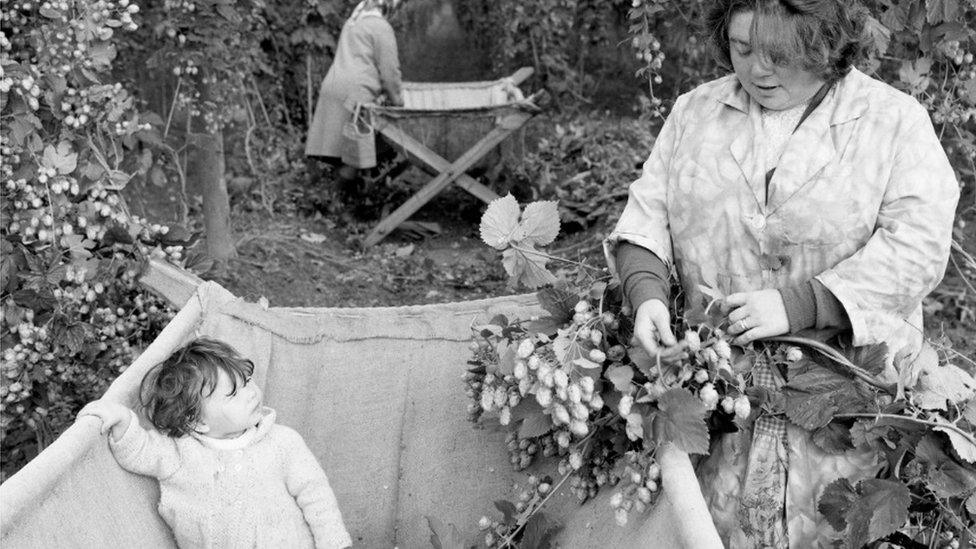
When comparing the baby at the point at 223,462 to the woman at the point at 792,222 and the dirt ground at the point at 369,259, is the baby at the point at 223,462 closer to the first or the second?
the woman at the point at 792,222

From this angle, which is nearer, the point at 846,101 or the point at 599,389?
Result: the point at 846,101

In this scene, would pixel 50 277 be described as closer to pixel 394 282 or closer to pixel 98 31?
pixel 98 31

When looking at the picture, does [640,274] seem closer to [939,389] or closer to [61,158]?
[939,389]

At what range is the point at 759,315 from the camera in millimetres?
1822

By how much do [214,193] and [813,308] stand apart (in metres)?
3.48

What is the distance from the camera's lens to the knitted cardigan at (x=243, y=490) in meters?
2.19

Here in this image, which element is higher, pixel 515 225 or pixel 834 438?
pixel 515 225

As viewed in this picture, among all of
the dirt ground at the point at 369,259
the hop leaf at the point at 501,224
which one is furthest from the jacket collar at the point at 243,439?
the dirt ground at the point at 369,259

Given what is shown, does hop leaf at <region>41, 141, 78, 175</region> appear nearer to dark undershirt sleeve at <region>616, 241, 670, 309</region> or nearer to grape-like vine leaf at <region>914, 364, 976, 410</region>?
dark undershirt sleeve at <region>616, 241, 670, 309</region>

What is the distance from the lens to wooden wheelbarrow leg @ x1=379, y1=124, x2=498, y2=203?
6.26 m

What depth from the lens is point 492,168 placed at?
659 cm

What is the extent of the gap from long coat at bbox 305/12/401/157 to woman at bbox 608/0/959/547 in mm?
4864

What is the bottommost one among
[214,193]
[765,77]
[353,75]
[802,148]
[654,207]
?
[353,75]

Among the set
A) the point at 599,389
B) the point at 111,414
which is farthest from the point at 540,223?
the point at 111,414
